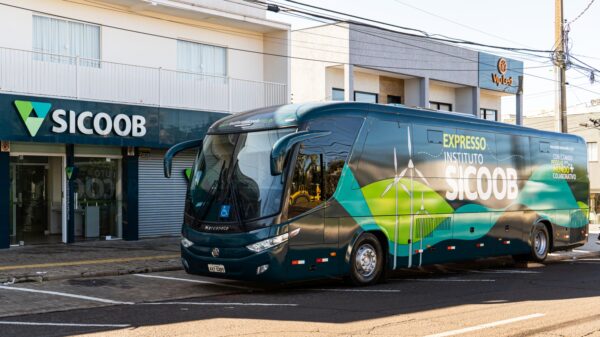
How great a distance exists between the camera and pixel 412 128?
14.6 m

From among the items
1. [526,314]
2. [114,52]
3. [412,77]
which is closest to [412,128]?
[526,314]

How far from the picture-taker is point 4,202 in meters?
18.7

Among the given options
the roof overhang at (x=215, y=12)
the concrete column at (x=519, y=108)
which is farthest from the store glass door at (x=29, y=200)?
the concrete column at (x=519, y=108)

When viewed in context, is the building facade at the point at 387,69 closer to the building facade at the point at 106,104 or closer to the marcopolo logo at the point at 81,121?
the building facade at the point at 106,104

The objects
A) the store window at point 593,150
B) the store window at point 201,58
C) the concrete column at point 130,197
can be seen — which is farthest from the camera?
the store window at point 593,150

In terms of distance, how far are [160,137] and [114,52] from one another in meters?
2.86

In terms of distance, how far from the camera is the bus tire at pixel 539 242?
1820 cm

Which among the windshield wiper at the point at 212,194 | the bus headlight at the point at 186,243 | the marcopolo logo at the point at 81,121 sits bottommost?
the bus headlight at the point at 186,243

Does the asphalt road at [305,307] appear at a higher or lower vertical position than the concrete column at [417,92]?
lower

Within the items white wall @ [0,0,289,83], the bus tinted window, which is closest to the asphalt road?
the bus tinted window

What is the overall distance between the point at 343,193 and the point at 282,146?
6.33ft

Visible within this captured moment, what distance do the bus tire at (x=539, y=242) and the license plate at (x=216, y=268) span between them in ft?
29.7

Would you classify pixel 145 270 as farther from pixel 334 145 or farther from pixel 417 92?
pixel 417 92

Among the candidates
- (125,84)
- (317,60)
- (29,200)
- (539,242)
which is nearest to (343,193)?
(539,242)
